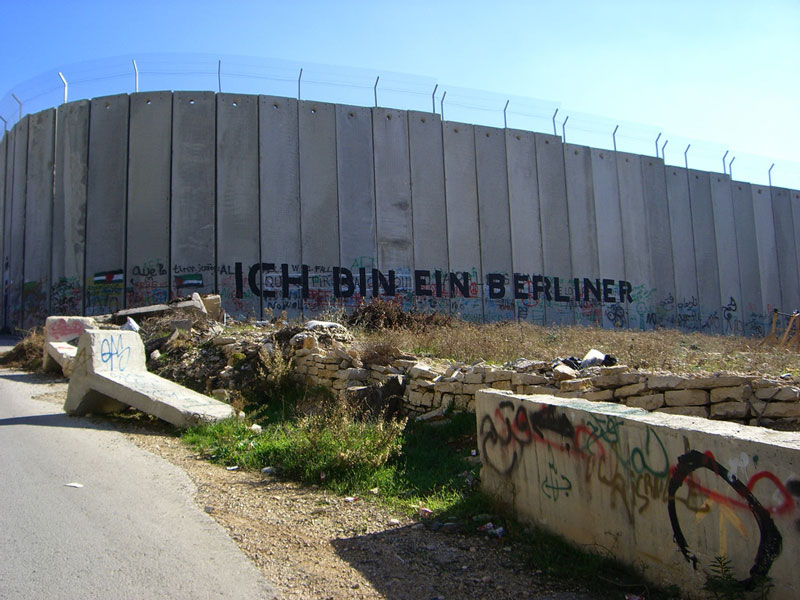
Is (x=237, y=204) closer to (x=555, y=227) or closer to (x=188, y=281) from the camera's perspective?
(x=188, y=281)

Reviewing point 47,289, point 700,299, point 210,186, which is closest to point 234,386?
point 210,186

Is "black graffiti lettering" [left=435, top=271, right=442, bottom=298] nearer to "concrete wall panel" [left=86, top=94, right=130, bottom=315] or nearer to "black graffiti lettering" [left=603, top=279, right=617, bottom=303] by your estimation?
"black graffiti lettering" [left=603, top=279, right=617, bottom=303]

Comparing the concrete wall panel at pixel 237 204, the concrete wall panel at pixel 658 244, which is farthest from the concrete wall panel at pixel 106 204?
the concrete wall panel at pixel 658 244

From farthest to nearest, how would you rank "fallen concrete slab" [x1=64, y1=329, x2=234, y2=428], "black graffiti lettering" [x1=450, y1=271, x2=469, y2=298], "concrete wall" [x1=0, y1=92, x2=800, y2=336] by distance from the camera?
"black graffiti lettering" [x1=450, y1=271, x2=469, y2=298] < "concrete wall" [x1=0, y1=92, x2=800, y2=336] < "fallen concrete slab" [x1=64, y1=329, x2=234, y2=428]

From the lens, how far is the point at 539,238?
2378 centimetres

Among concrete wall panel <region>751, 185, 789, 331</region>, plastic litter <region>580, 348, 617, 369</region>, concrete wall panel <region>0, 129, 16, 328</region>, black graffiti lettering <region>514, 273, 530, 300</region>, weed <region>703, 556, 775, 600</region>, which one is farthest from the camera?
concrete wall panel <region>751, 185, 789, 331</region>

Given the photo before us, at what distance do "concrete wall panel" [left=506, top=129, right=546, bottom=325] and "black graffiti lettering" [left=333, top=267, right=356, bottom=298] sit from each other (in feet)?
22.0

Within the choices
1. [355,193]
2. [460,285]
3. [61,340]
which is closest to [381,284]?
[460,285]

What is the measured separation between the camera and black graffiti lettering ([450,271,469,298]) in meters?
21.9

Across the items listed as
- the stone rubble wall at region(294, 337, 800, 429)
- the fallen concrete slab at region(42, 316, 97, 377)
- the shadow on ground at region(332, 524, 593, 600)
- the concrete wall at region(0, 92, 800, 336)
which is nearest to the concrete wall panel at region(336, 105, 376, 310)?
the concrete wall at region(0, 92, 800, 336)

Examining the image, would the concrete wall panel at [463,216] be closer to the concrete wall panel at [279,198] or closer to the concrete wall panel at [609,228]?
the concrete wall panel at [279,198]

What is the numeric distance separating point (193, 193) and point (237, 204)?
151cm

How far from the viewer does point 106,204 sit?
20.0m

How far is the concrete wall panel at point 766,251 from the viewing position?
2968 centimetres
